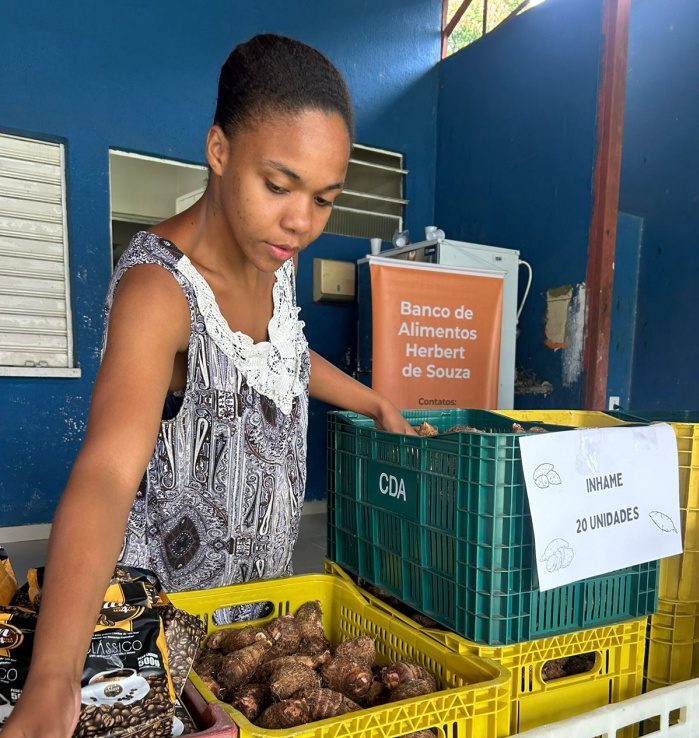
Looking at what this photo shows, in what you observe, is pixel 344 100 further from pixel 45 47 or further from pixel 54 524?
pixel 45 47

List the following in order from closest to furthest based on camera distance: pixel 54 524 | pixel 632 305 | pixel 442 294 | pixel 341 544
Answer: pixel 54 524
pixel 341 544
pixel 442 294
pixel 632 305

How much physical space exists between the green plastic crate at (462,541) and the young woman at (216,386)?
0.15 m

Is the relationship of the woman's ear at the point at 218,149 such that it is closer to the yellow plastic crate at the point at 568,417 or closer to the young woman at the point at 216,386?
the young woman at the point at 216,386

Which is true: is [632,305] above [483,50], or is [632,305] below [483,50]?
below

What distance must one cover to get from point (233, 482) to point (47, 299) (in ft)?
9.53

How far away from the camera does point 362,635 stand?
1.01 m

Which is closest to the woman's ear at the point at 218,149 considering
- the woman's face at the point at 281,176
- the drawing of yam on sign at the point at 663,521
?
the woman's face at the point at 281,176

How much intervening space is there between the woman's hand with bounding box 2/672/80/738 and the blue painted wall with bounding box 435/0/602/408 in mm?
3460

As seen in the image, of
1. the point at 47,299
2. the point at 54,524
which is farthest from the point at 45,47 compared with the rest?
the point at 54,524

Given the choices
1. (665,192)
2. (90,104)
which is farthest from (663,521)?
(665,192)

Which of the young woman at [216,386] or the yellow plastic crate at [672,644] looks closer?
the young woman at [216,386]

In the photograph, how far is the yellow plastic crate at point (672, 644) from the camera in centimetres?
115

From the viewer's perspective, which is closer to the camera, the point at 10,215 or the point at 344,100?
the point at 344,100

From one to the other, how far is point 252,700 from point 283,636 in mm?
138
